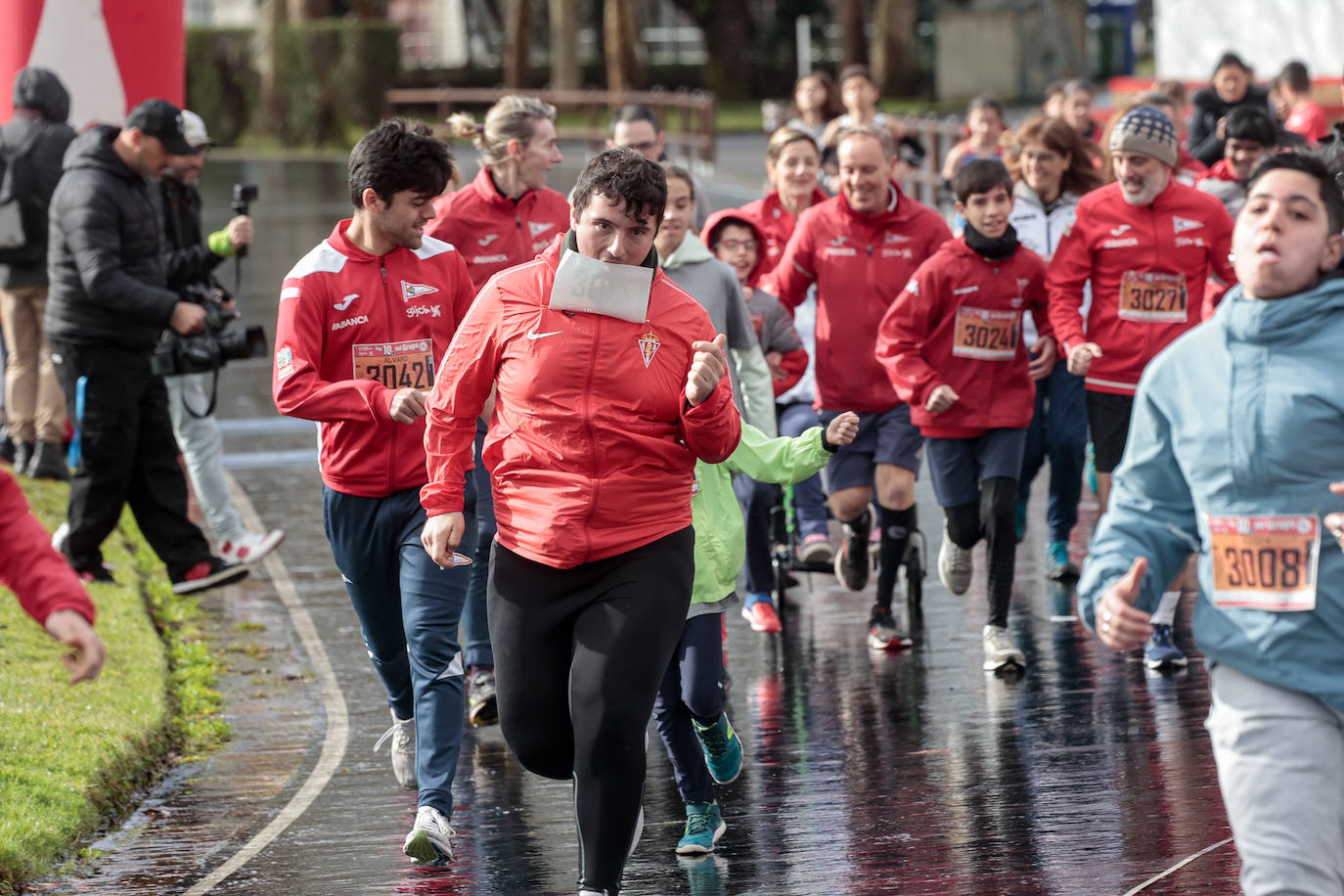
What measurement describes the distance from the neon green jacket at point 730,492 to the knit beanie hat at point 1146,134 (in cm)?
263

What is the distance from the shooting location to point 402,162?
5.74 meters

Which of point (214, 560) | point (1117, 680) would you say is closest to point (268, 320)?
point (214, 560)

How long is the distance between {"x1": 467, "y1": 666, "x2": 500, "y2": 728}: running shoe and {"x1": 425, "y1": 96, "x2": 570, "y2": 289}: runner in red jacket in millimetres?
1571

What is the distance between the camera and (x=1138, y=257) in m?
7.81

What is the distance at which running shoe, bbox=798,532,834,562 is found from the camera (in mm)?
8781

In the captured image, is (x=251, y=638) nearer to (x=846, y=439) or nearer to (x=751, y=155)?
(x=846, y=439)

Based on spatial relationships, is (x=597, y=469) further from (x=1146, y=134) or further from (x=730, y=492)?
(x=1146, y=134)

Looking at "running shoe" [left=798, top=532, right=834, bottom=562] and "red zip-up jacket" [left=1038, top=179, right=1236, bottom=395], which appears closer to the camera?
"red zip-up jacket" [left=1038, top=179, right=1236, bottom=395]

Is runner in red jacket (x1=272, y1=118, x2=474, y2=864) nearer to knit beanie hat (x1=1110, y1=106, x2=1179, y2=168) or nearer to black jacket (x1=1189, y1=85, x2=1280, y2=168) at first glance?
knit beanie hat (x1=1110, y1=106, x2=1179, y2=168)

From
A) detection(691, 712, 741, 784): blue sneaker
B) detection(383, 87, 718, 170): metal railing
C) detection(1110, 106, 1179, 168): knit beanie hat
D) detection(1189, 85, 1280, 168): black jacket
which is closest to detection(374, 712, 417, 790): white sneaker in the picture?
detection(691, 712, 741, 784): blue sneaker

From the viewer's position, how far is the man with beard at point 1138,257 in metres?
7.74

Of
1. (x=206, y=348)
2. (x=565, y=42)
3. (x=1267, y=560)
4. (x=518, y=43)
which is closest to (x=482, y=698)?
(x=206, y=348)

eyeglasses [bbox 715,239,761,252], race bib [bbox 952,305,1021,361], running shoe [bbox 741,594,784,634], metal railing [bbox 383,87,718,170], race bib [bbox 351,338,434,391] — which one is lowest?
running shoe [bbox 741,594,784,634]

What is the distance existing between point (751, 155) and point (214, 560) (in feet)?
78.5
